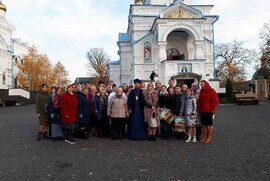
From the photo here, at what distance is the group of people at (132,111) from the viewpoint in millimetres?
9289

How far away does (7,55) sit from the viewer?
52.9 m

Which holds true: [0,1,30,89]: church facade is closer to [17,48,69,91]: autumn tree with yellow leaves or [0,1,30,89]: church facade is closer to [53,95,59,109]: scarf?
[17,48,69,91]: autumn tree with yellow leaves

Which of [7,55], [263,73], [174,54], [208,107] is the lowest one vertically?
[208,107]

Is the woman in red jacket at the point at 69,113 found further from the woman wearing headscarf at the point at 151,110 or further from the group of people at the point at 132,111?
the woman wearing headscarf at the point at 151,110

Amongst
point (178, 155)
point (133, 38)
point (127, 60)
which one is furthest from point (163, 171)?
point (127, 60)

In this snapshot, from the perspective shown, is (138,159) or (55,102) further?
(55,102)

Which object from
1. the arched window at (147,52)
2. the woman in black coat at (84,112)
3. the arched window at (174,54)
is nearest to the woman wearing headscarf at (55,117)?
the woman in black coat at (84,112)

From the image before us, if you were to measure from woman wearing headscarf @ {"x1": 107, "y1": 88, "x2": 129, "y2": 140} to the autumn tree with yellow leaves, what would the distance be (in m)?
42.2

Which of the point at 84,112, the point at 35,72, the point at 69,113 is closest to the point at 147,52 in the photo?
the point at 35,72

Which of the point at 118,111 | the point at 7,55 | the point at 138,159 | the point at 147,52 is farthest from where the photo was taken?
the point at 7,55

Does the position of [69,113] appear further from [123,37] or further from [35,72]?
[35,72]

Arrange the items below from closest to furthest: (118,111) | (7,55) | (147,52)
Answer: (118,111), (147,52), (7,55)

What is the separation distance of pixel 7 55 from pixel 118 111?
48.8m

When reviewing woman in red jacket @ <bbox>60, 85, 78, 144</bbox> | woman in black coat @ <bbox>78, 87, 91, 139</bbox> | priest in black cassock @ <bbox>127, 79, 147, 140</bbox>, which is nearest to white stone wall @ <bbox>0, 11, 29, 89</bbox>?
woman in black coat @ <bbox>78, 87, 91, 139</bbox>
